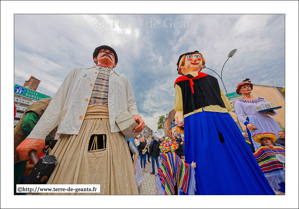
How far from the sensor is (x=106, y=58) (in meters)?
1.71

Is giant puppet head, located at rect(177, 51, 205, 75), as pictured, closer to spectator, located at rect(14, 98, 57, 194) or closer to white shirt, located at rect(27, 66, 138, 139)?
white shirt, located at rect(27, 66, 138, 139)

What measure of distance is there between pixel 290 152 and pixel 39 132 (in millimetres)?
2928

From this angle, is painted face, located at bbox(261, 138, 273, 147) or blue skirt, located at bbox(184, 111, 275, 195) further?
painted face, located at bbox(261, 138, 273, 147)

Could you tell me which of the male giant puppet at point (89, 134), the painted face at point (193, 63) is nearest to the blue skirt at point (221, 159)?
the male giant puppet at point (89, 134)

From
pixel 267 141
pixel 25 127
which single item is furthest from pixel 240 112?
pixel 25 127

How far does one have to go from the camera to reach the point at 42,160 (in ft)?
3.01

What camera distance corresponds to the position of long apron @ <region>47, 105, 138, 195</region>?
37.9 inches

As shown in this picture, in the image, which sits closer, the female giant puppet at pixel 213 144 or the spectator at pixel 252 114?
the female giant puppet at pixel 213 144

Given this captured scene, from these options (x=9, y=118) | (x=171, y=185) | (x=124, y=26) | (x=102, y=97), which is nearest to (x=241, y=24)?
(x=124, y=26)

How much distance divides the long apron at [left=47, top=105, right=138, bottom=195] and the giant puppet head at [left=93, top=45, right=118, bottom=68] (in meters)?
0.98

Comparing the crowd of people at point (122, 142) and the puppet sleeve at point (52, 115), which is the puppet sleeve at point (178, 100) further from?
the puppet sleeve at point (52, 115)

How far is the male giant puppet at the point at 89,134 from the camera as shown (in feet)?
3.21

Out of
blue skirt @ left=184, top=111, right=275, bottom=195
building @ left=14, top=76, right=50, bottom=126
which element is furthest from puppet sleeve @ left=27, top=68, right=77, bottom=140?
blue skirt @ left=184, top=111, right=275, bottom=195

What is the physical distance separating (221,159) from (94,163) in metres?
1.29
